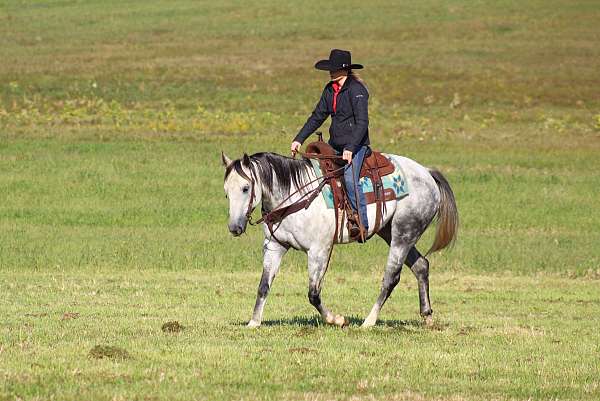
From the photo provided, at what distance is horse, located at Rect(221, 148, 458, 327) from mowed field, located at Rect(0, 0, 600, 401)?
20.4 inches

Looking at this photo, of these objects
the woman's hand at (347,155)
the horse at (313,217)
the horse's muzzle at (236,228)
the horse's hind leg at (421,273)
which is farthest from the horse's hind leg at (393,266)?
the horse's muzzle at (236,228)

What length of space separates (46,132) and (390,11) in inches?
1513

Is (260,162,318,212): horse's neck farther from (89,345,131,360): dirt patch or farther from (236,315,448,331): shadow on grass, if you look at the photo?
(89,345,131,360): dirt patch

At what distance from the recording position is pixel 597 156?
3828 cm

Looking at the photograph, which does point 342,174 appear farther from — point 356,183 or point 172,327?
point 172,327

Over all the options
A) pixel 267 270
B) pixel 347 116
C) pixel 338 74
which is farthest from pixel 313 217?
pixel 338 74

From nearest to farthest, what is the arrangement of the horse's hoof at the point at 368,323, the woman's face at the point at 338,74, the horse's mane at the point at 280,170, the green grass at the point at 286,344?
the green grass at the point at 286,344, the horse's mane at the point at 280,170, the woman's face at the point at 338,74, the horse's hoof at the point at 368,323

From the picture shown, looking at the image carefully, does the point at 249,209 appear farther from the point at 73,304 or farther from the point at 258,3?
the point at 258,3

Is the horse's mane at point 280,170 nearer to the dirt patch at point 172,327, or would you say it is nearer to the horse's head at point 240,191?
Result: the horse's head at point 240,191

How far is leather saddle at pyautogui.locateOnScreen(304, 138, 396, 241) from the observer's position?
14172 mm

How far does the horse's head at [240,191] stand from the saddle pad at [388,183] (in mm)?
929

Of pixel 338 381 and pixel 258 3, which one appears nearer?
pixel 338 381

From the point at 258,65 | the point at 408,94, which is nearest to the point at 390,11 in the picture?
the point at 258,65

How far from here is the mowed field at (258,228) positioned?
11336 millimetres
